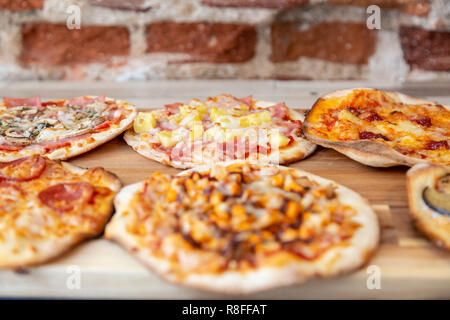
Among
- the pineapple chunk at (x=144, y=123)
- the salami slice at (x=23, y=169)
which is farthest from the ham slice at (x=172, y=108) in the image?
the salami slice at (x=23, y=169)

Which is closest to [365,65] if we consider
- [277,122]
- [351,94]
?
[351,94]

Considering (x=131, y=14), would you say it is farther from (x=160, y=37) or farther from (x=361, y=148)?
(x=361, y=148)

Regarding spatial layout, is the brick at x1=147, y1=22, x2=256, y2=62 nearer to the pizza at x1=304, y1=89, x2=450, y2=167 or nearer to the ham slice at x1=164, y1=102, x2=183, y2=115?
the ham slice at x1=164, y1=102, x2=183, y2=115

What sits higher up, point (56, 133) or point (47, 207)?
point (56, 133)

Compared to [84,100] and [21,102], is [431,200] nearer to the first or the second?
[84,100]

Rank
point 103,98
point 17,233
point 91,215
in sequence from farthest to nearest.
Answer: point 103,98
point 91,215
point 17,233

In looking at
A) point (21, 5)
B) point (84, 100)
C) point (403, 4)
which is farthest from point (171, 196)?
point (403, 4)

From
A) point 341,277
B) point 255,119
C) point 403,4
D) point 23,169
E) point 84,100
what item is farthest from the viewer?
point 403,4
